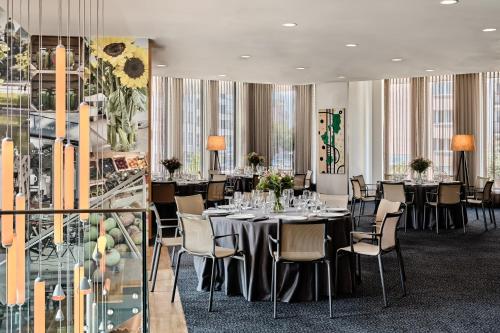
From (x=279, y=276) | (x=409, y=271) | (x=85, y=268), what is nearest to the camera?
(x=85, y=268)

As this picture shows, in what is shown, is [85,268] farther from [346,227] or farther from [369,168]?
[369,168]

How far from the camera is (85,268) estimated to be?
4125 millimetres

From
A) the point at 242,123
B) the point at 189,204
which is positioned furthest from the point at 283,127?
the point at 189,204

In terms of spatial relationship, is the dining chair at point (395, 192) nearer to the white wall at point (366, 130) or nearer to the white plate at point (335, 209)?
the white plate at point (335, 209)

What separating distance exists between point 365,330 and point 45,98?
5.02 m

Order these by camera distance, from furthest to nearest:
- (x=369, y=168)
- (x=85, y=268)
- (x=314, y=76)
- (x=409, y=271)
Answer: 1. (x=369, y=168)
2. (x=314, y=76)
3. (x=409, y=271)
4. (x=85, y=268)

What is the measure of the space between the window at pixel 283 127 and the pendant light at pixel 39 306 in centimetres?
1169

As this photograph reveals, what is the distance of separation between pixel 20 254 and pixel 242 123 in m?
11.4

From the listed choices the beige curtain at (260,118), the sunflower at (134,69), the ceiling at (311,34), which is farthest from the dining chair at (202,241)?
the beige curtain at (260,118)

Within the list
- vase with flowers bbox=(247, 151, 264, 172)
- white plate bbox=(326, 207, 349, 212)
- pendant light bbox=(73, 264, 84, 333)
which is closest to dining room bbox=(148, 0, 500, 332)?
white plate bbox=(326, 207, 349, 212)

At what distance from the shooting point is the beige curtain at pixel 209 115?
1434cm

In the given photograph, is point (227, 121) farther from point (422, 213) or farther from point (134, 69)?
point (134, 69)

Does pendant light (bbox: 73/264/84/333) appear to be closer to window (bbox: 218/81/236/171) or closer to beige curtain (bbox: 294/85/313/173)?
window (bbox: 218/81/236/171)

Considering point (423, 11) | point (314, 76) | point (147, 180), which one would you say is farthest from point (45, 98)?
point (314, 76)
